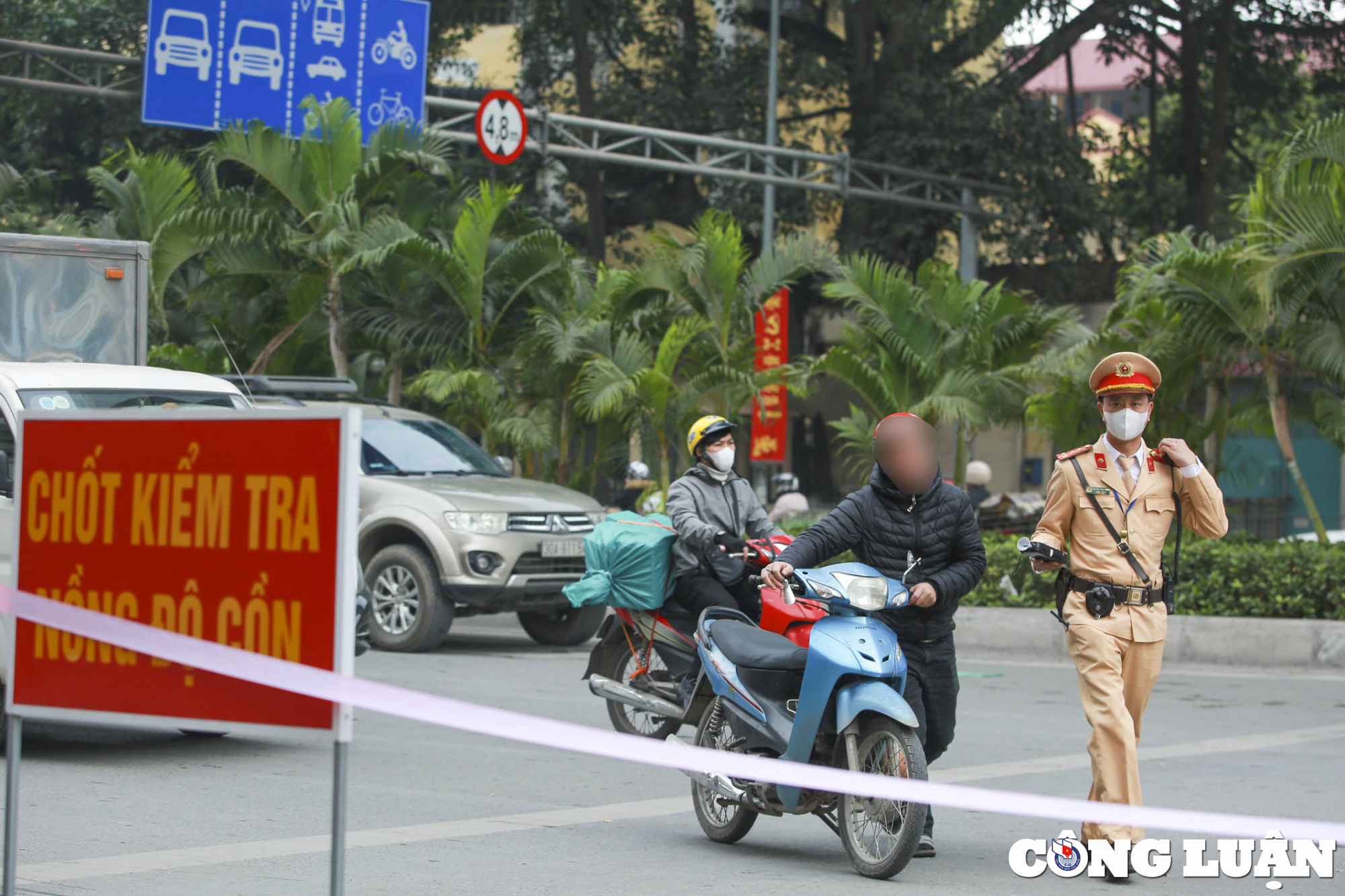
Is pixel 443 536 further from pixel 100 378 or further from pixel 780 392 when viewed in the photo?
pixel 780 392

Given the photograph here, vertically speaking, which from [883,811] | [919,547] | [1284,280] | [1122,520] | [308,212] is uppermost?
[308,212]

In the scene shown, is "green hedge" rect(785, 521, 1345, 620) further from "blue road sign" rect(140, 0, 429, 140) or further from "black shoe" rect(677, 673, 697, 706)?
"blue road sign" rect(140, 0, 429, 140)

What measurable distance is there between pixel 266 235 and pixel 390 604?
5.81 m

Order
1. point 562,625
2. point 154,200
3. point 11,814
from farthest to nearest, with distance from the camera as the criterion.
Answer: point 154,200 → point 562,625 → point 11,814

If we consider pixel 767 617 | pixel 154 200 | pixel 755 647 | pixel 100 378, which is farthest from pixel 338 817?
pixel 154 200

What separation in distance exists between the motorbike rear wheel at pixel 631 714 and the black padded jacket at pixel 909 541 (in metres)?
2.58

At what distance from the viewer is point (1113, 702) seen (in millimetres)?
5488

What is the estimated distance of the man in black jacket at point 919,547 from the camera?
19.2 feet

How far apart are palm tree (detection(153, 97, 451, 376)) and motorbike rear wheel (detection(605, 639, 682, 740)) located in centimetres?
859

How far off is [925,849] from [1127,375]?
1973 mm

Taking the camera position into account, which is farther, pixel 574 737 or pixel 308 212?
pixel 308 212

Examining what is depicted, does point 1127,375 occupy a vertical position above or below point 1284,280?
below

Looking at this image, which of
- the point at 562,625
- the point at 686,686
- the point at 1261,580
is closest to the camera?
the point at 686,686

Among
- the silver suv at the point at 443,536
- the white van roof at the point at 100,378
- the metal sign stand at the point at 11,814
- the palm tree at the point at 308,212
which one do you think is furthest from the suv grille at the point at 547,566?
the metal sign stand at the point at 11,814
